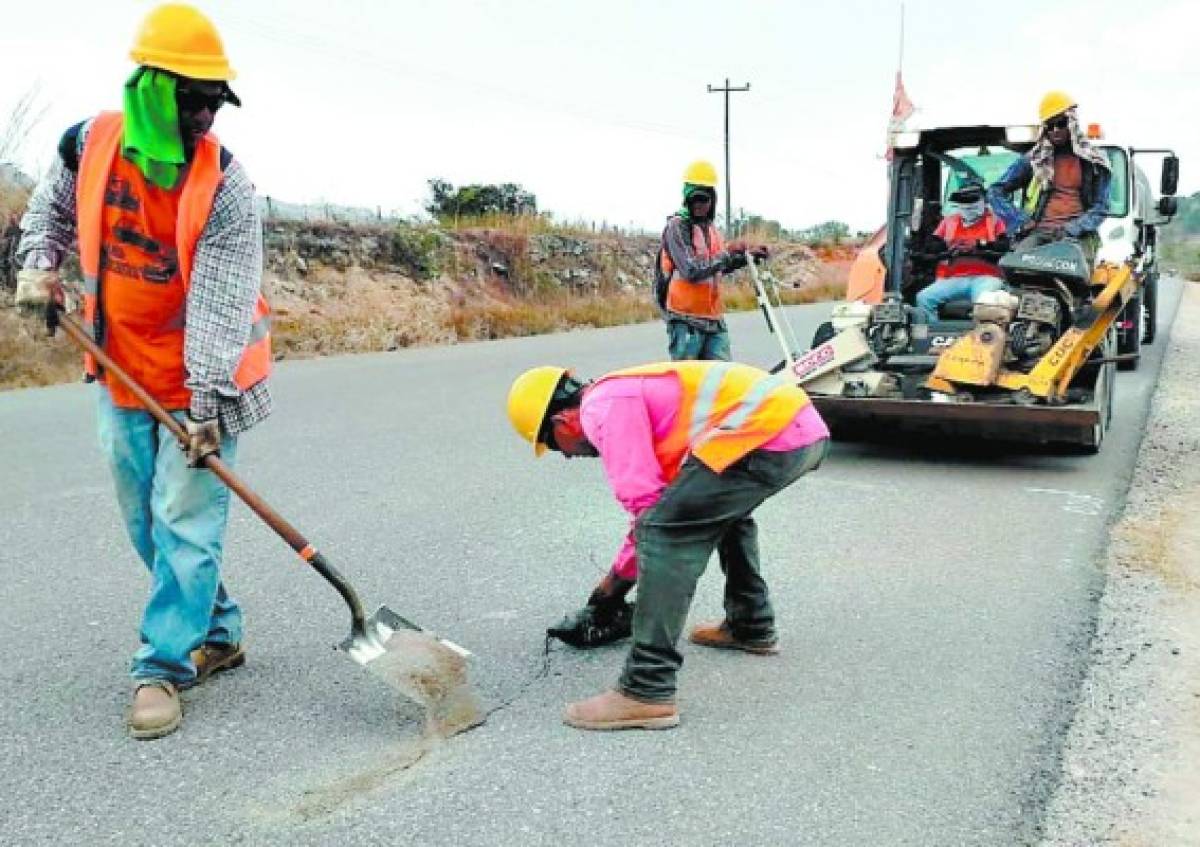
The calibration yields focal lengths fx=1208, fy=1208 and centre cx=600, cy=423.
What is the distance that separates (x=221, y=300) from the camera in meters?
3.40

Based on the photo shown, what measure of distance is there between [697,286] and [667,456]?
3920 millimetres

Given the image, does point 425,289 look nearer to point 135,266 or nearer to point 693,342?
point 693,342

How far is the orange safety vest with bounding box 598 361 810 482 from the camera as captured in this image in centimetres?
337

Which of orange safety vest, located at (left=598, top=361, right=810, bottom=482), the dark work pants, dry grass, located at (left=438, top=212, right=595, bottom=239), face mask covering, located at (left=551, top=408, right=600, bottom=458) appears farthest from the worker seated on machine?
dry grass, located at (left=438, top=212, right=595, bottom=239)

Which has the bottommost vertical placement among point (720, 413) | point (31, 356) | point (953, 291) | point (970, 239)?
point (31, 356)

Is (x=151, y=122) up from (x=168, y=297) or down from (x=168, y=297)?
up

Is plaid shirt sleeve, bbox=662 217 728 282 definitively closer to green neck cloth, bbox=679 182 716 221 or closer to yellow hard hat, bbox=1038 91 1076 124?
green neck cloth, bbox=679 182 716 221

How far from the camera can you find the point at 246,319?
3.46 meters

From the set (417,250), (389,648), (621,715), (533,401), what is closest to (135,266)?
(533,401)

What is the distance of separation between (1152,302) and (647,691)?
517 inches

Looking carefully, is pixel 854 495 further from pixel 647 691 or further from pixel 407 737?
pixel 407 737

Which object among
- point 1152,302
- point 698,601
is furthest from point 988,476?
point 1152,302

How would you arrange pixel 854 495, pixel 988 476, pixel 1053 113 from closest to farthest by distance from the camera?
pixel 854 495 → pixel 988 476 → pixel 1053 113

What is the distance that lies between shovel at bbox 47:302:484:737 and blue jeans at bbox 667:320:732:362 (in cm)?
408
